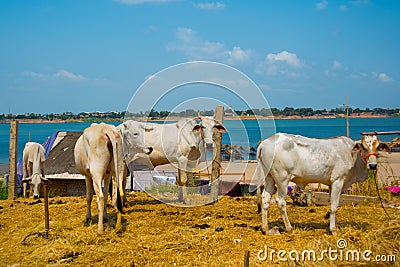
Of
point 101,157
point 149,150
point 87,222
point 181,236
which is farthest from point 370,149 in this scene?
point 149,150

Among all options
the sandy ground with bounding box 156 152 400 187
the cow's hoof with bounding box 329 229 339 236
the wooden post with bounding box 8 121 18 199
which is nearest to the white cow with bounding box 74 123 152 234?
the cow's hoof with bounding box 329 229 339 236

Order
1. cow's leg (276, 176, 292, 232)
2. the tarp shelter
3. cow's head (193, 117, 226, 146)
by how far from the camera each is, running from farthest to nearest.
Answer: the tarp shelter
cow's head (193, 117, 226, 146)
cow's leg (276, 176, 292, 232)

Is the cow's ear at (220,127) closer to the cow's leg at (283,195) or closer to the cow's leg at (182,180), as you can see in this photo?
the cow's leg at (182,180)

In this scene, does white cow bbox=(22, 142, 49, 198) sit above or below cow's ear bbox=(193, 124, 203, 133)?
below

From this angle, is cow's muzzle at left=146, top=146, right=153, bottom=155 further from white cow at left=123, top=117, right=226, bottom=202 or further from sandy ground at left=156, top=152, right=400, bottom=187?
sandy ground at left=156, top=152, right=400, bottom=187

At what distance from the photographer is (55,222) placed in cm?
949

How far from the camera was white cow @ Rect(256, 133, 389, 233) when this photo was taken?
8.00 metres

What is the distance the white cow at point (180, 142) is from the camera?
11.8m

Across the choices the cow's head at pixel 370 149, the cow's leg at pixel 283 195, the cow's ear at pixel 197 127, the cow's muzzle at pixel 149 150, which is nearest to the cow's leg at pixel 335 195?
the cow's head at pixel 370 149

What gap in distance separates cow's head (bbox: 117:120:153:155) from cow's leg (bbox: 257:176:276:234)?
4.87m

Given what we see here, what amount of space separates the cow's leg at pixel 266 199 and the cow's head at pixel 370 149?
1788mm

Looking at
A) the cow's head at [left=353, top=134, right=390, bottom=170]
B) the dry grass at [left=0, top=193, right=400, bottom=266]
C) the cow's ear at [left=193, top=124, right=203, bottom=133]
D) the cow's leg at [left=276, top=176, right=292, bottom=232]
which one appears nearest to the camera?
→ the dry grass at [left=0, top=193, right=400, bottom=266]

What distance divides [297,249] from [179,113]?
571 cm

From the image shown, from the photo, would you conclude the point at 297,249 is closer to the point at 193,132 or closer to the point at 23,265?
the point at 23,265
